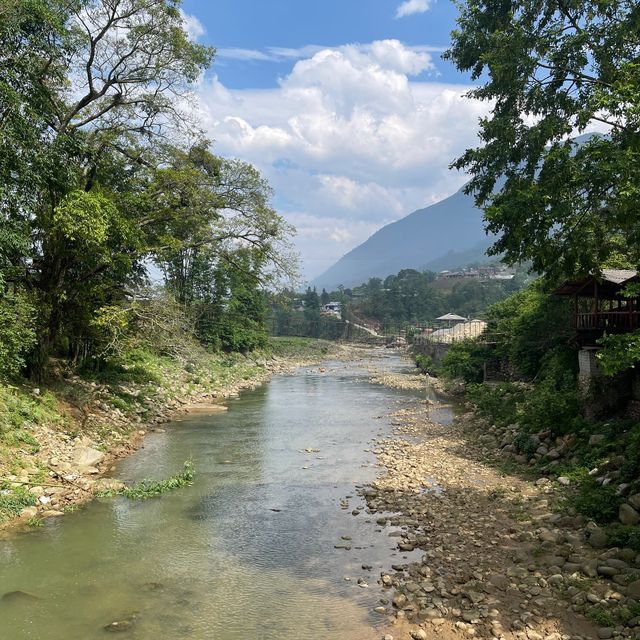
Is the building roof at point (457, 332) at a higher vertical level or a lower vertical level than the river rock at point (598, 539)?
higher

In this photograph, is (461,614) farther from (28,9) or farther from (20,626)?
(28,9)

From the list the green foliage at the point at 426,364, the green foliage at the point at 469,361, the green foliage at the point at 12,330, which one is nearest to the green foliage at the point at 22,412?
the green foliage at the point at 12,330

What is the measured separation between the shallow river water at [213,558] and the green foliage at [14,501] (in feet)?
2.22

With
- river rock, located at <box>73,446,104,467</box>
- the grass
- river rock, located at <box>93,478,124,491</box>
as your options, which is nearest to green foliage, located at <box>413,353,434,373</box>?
the grass

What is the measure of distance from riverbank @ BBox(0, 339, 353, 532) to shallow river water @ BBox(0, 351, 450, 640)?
70cm

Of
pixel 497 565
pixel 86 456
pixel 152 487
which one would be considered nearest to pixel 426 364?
pixel 86 456

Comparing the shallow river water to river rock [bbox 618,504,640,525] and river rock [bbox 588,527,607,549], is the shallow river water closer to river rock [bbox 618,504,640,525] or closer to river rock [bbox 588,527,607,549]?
river rock [bbox 588,527,607,549]

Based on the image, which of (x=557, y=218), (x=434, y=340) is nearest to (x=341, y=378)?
(x=434, y=340)

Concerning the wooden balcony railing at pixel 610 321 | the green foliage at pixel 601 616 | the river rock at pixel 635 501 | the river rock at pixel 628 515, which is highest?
the wooden balcony railing at pixel 610 321

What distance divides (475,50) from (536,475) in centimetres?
1099

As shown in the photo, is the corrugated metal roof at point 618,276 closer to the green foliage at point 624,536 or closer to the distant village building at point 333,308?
the green foliage at point 624,536

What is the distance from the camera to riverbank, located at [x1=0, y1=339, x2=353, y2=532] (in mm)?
10648

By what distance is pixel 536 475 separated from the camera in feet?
40.9

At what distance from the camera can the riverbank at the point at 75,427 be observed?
34.9 feet
